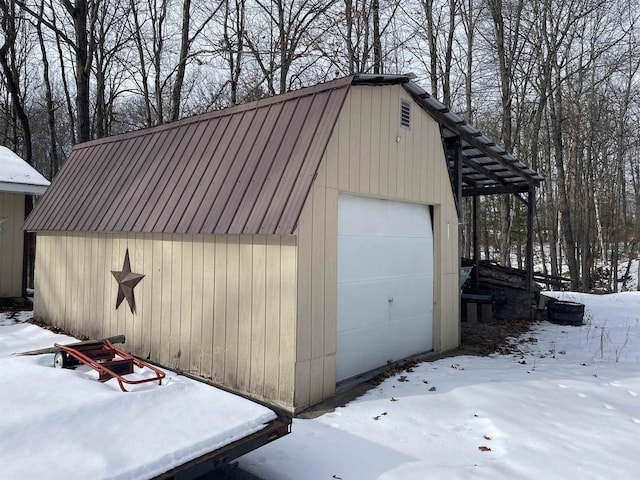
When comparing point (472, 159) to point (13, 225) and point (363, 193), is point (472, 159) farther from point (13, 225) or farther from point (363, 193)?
point (13, 225)

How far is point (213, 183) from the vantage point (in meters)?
5.32

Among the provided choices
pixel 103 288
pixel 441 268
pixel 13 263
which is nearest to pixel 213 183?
pixel 103 288

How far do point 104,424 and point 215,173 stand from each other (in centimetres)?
348

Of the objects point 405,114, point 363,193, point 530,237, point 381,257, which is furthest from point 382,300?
point 530,237

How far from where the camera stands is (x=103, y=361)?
3.90 meters

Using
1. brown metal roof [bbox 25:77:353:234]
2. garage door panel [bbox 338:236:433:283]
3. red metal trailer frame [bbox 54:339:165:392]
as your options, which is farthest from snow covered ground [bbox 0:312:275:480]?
garage door panel [bbox 338:236:433:283]

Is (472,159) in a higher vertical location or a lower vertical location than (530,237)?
higher

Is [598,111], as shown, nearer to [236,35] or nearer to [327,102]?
[236,35]

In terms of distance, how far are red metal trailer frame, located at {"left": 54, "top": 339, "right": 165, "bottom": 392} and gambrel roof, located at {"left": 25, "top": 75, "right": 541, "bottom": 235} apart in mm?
1562

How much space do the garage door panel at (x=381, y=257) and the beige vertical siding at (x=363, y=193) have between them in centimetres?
32

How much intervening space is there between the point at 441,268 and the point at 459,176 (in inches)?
69.4

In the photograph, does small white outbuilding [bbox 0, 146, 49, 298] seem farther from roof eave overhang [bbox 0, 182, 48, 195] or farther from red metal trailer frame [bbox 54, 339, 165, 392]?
red metal trailer frame [bbox 54, 339, 165, 392]

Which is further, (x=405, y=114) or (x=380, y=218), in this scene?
(x=405, y=114)

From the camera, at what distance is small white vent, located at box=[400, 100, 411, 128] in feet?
19.8
